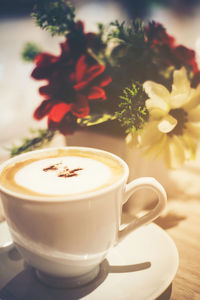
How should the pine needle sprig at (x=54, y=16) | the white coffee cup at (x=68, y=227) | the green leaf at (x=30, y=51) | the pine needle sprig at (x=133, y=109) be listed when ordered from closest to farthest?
the white coffee cup at (x=68, y=227), the pine needle sprig at (x=133, y=109), the pine needle sprig at (x=54, y=16), the green leaf at (x=30, y=51)

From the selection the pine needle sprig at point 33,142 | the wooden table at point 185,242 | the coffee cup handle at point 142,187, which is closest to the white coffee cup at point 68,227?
the coffee cup handle at point 142,187

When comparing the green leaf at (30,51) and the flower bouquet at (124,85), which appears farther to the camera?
the green leaf at (30,51)

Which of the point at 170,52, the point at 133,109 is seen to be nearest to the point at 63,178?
the point at 133,109

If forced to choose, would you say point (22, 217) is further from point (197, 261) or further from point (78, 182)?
point (197, 261)

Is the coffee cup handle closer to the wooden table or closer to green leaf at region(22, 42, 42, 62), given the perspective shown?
the wooden table

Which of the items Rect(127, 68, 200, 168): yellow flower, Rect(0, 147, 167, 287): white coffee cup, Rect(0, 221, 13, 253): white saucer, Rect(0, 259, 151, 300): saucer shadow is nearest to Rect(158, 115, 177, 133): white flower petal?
Rect(127, 68, 200, 168): yellow flower

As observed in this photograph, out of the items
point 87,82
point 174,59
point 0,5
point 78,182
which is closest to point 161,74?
point 174,59

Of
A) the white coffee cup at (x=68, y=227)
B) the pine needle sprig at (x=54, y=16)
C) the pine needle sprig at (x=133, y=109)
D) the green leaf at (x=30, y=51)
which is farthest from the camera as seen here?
the green leaf at (x=30, y=51)

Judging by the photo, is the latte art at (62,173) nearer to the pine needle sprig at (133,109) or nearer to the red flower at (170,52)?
the pine needle sprig at (133,109)
